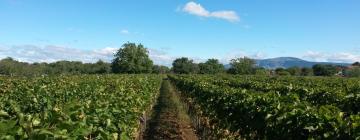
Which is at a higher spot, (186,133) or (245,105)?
(245,105)

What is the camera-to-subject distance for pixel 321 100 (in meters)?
18.5

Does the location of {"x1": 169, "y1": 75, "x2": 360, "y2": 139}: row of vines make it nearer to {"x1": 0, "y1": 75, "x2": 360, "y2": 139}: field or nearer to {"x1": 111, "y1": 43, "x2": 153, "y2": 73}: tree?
{"x1": 0, "y1": 75, "x2": 360, "y2": 139}: field

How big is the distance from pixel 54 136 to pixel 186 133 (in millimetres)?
16444

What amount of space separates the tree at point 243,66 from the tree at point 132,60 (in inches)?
1059

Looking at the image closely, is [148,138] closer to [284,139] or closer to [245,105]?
[245,105]

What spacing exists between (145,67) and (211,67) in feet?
104

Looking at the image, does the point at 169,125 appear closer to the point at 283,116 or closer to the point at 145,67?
the point at 283,116

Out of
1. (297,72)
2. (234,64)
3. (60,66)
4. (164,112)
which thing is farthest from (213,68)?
(164,112)

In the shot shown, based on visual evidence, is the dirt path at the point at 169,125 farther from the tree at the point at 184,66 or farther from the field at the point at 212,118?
the tree at the point at 184,66

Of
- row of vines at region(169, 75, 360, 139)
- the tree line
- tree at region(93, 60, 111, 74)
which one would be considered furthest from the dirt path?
tree at region(93, 60, 111, 74)

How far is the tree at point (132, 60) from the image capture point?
404 feet

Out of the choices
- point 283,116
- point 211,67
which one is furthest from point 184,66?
point 283,116

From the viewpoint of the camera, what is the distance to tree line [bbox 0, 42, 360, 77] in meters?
124


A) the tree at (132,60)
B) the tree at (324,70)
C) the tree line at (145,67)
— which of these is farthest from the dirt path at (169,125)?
the tree at (324,70)
